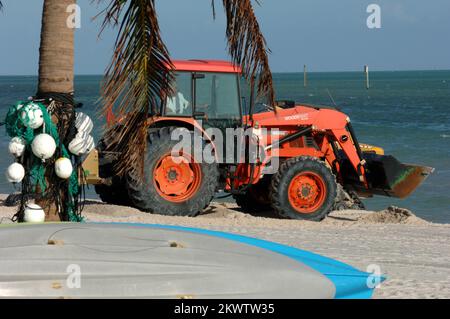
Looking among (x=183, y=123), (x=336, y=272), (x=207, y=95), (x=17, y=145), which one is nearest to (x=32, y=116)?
(x=17, y=145)

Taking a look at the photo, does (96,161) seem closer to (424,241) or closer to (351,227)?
(351,227)

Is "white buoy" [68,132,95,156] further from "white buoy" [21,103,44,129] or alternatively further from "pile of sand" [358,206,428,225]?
"pile of sand" [358,206,428,225]

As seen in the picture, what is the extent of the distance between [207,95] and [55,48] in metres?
4.74

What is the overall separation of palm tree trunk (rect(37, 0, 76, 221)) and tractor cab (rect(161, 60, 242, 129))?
4269 millimetres

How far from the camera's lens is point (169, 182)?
496 inches

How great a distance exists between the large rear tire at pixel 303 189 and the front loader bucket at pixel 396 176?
804 mm

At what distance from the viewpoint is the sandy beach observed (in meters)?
8.35

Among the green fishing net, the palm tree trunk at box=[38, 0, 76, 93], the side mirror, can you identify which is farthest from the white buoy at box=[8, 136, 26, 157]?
the side mirror

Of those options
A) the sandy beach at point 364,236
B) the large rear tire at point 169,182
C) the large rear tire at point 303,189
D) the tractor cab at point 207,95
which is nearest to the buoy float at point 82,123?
the sandy beach at point 364,236

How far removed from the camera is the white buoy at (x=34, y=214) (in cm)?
775

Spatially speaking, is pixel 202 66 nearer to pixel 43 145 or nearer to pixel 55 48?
pixel 55 48

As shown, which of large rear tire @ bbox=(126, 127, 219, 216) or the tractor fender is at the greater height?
the tractor fender

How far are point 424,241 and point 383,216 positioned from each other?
2.61m
